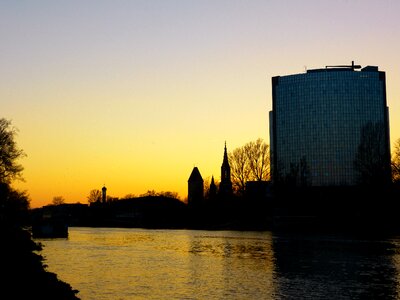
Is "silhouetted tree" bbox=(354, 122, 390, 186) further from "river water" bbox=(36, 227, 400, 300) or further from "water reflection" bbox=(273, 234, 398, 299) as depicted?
"river water" bbox=(36, 227, 400, 300)

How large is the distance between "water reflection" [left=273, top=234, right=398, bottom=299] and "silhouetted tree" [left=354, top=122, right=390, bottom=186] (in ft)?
122

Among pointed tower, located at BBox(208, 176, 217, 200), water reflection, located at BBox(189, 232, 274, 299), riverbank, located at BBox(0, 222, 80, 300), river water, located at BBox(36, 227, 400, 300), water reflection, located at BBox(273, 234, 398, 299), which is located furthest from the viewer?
pointed tower, located at BBox(208, 176, 217, 200)

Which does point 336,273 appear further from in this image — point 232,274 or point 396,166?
point 396,166

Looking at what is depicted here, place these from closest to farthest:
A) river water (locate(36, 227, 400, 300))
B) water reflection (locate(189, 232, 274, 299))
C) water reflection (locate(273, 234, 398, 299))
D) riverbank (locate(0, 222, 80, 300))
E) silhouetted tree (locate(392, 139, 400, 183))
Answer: riverbank (locate(0, 222, 80, 300)), water reflection (locate(273, 234, 398, 299)), river water (locate(36, 227, 400, 300)), water reflection (locate(189, 232, 274, 299)), silhouetted tree (locate(392, 139, 400, 183))

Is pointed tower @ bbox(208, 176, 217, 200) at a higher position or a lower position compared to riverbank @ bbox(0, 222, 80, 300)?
higher

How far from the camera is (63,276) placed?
1433 inches

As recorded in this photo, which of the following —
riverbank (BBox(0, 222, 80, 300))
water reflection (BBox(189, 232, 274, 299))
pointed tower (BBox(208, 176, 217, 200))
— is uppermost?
A: pointed tower (BBox(208, 176, 217, 200))

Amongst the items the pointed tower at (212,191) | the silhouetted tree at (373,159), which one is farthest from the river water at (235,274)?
the pointed tower at (212,191)

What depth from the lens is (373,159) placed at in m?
105

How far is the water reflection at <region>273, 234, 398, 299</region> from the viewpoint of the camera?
29484mm

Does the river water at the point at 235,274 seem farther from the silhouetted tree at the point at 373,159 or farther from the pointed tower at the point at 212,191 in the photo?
the pointed tower at the point at 212,191

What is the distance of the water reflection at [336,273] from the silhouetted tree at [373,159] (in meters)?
37.1

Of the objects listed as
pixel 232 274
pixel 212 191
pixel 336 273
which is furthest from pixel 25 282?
pixel 212 191

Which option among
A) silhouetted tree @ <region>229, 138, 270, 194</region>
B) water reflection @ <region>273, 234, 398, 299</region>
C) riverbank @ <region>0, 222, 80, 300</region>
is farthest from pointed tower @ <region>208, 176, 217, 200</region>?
riverbank @ <region>0, 222, 80, 300</region>
